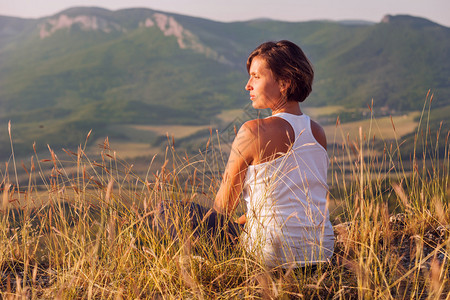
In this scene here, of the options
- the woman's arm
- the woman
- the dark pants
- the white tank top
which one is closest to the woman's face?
the woman

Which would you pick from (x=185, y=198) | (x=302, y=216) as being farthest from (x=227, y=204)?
(x=302, y=216)

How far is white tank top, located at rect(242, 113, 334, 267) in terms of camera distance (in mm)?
1944

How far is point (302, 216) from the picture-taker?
2.01 m

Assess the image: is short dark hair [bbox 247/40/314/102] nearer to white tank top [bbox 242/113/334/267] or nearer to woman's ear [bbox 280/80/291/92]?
woman's ear [bbox 280/80/291/92]

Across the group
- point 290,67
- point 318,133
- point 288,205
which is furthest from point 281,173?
point 290,67

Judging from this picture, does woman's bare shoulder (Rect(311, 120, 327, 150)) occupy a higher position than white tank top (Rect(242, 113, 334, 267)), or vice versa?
woman's bare shoulder (Rect(311, 120, 327, 150))

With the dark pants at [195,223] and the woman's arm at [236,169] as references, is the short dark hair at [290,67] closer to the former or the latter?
the woman's arm at [236,169]

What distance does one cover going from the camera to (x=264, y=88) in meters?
2.11

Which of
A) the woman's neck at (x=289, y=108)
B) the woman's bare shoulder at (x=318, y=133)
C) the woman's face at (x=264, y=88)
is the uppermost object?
the woman's face at (x=264, y=88)

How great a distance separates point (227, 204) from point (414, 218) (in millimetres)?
1489

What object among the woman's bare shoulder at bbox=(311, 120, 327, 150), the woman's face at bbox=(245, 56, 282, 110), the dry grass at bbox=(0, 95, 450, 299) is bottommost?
the dry grass at bbox=(0, 95, 450, 299)

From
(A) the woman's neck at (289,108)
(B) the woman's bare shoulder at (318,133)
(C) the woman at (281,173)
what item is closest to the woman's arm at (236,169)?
(C) the woman at (281,173)

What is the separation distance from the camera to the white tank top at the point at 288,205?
1.94 meters

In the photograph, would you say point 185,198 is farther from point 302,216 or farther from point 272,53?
point 272,53
